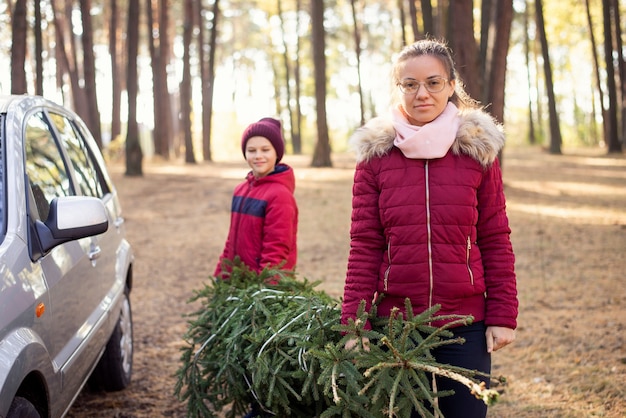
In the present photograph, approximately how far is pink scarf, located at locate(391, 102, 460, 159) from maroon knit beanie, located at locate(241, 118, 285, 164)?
5.73 ft

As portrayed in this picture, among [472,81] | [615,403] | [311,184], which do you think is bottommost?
[615,403]

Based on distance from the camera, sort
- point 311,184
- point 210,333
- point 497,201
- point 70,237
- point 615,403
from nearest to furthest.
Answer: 1. point 497,201
2. point 70,237
3. point 210,333
4. point 615,403
5. point 311,184

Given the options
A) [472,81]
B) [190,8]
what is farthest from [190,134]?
[472,81]

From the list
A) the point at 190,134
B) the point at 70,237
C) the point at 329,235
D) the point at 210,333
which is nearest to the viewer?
the point at 70,237

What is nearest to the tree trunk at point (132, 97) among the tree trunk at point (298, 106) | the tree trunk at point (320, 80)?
the tree trunk at point (320, 80)

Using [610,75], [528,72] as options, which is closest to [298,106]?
[528,72]

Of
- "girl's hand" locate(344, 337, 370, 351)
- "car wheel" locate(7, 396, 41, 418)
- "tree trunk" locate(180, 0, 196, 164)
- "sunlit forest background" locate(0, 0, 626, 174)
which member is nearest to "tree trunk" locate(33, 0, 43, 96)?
"sunlit forest background" locate(0, 0, 626, 174)

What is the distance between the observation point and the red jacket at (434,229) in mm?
2754

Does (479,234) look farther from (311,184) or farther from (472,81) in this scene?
(311,184)

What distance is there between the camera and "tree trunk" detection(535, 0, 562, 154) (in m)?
24.7

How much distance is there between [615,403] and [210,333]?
2.69 metres

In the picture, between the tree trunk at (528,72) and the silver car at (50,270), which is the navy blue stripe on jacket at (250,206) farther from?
the tree trunk at (528,72)

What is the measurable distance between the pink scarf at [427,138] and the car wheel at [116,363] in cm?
302

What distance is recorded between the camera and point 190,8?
2752cm
